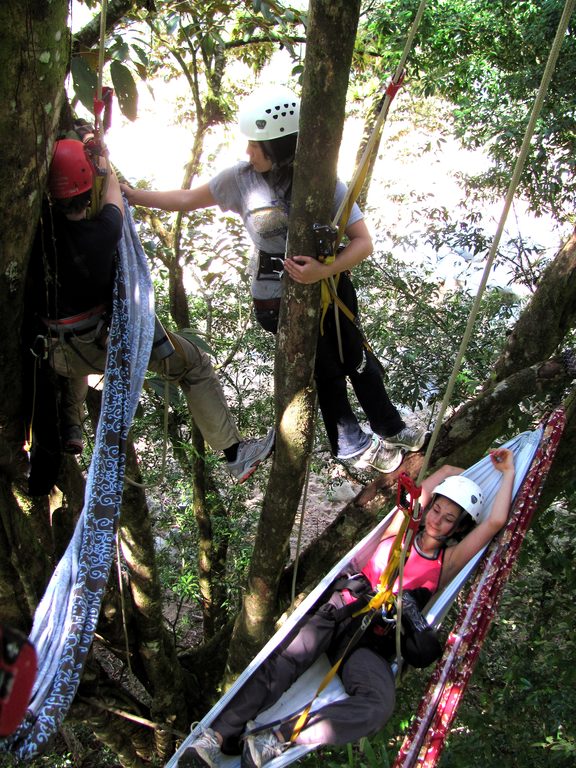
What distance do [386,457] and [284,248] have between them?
873 millimetres

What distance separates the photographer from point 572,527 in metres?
3.30

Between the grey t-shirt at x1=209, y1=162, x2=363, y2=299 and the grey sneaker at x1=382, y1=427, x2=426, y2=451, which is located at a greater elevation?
the grey t-shirt at x1=209, y1=162, x2=363, y2=299

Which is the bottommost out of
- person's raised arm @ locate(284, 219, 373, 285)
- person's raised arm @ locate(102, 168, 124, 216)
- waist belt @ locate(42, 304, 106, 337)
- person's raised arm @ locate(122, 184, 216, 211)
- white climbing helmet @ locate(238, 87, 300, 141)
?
waist belt @ locate(42, 304, 106, 337)

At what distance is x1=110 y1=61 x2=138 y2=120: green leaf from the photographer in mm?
2064

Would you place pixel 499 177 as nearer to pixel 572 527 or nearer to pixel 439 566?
pixel 572 527

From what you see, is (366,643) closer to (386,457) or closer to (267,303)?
(386,457)

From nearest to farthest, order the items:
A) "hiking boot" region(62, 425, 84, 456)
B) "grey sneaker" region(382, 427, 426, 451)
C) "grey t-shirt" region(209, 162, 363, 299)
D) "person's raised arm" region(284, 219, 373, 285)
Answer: "person's raised arm" region(284, 219, 373, 285)
"grey t-shirt" region(209, 162, 363, 299)
"hiking boot" region(62, 425, 84, 456)
"grey sneaker" region(382, 427, 426, 451)

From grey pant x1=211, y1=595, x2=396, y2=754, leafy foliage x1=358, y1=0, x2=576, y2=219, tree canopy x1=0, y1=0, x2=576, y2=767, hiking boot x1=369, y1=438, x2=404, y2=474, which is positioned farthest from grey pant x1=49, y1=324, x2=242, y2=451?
leafy foliage x1=358, y1=0, x2=576, y2=219

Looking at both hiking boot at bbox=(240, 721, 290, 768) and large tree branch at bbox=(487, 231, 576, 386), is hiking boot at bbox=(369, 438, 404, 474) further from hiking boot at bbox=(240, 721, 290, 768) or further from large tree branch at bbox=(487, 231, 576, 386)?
hiking boot at bbox=(240, 721, 290, 768)

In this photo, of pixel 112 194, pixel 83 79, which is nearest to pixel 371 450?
pixel 112 194

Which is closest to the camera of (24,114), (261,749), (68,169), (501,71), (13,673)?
(13,673)

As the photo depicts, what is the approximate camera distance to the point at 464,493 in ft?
7.93

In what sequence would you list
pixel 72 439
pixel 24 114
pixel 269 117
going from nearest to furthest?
pixel 24 114 → pixel 269 117 → pixel 72 439

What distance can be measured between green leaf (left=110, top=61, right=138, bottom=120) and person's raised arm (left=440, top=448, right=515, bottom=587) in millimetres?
1738
